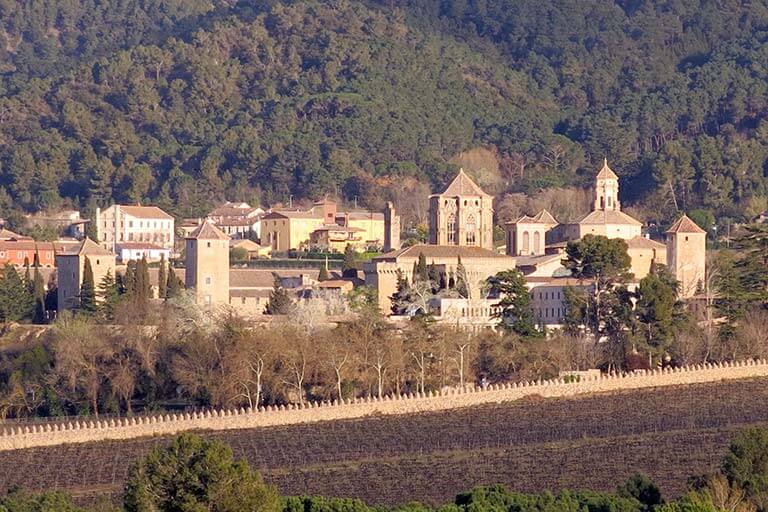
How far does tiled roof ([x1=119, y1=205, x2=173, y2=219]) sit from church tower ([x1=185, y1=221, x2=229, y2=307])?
98.0ft

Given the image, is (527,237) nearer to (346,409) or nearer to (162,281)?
(162,281)

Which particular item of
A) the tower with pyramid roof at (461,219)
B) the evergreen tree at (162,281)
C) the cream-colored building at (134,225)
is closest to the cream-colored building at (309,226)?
the cream-colored building at (134,225)

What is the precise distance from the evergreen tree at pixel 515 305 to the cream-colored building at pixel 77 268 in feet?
48.6

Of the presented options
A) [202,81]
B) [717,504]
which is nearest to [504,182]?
[202,81]

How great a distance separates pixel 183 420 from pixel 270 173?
7099 cm

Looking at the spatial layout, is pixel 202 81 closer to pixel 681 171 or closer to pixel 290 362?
pixel 681 171

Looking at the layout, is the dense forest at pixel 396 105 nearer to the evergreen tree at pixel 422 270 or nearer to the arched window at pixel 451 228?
the arched window at pixel 451 228

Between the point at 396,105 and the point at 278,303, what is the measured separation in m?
64.7

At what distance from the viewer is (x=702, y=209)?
4968 inches

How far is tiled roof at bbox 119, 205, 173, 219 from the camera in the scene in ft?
407

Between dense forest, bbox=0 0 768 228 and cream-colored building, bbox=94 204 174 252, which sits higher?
dense forest, bbox=0 0 768 228

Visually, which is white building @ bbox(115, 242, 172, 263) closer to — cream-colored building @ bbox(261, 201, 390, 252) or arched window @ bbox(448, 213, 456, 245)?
cream-colored building @ bbox(261, 201, 390, 252)

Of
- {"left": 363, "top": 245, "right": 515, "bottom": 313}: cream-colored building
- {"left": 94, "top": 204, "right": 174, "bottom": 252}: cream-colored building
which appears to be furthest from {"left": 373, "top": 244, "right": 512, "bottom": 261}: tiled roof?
{"left": 94, "top": 204, "right": 174, "bottom": 252}: cream-colored building

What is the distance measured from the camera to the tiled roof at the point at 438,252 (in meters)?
96.8
